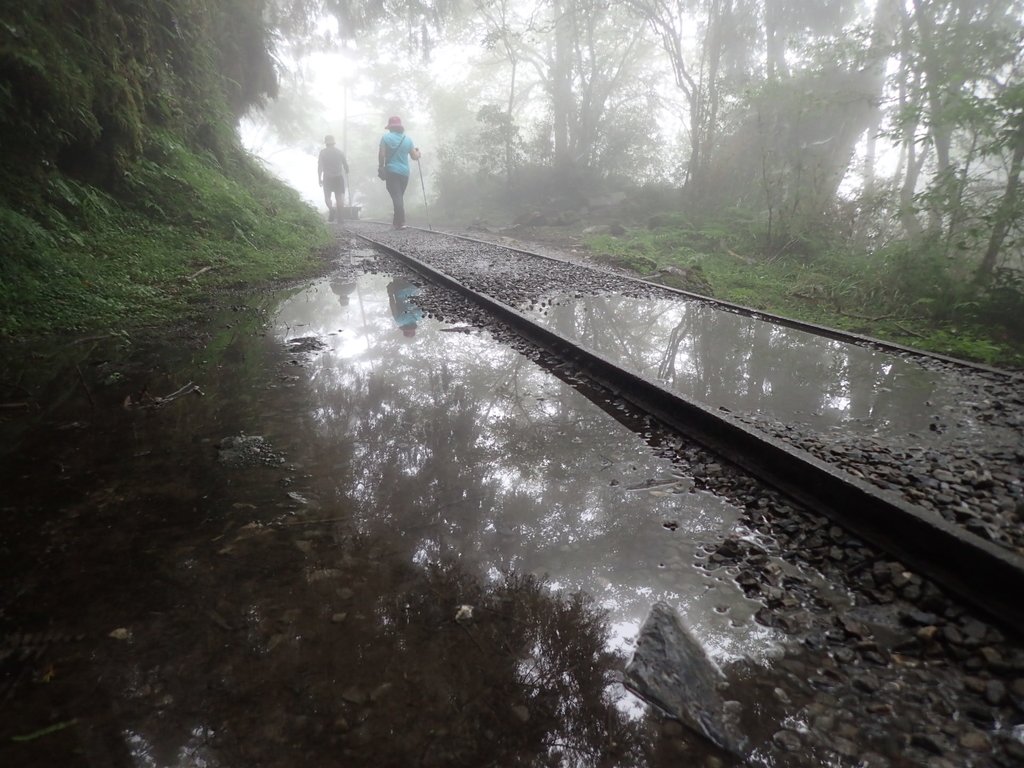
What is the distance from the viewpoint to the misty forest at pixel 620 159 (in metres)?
5.02

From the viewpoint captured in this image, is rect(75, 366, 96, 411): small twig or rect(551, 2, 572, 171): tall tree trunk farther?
rect(551, 2, 572, 171): tall tree trunk

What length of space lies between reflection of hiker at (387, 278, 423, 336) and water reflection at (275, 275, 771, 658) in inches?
41.1

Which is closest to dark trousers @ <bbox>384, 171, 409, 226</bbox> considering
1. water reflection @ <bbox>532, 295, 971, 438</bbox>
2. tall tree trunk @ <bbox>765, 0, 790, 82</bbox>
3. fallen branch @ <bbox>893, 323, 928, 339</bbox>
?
water reflection @ <bbox>532, 295, 971, 438</bbox>

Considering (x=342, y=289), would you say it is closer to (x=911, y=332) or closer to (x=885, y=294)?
(x=911, y=332)

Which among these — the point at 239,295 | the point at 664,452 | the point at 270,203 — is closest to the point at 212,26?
the point at 270,203

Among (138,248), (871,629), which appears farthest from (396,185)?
(871,629)

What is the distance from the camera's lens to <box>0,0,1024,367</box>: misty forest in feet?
16.5

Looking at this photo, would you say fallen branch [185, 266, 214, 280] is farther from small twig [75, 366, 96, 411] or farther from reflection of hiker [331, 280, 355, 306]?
small twig [75, 366, 96, 411]

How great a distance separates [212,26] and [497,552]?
13.1m

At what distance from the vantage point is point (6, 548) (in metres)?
1.72

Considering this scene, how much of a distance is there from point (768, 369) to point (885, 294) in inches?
150

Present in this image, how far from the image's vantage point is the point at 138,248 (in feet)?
18.8

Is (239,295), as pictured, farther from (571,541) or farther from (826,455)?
(826,455)

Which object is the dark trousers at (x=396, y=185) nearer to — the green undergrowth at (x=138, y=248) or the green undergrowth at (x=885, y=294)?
the green undergrowth at (x=138, y=248)
